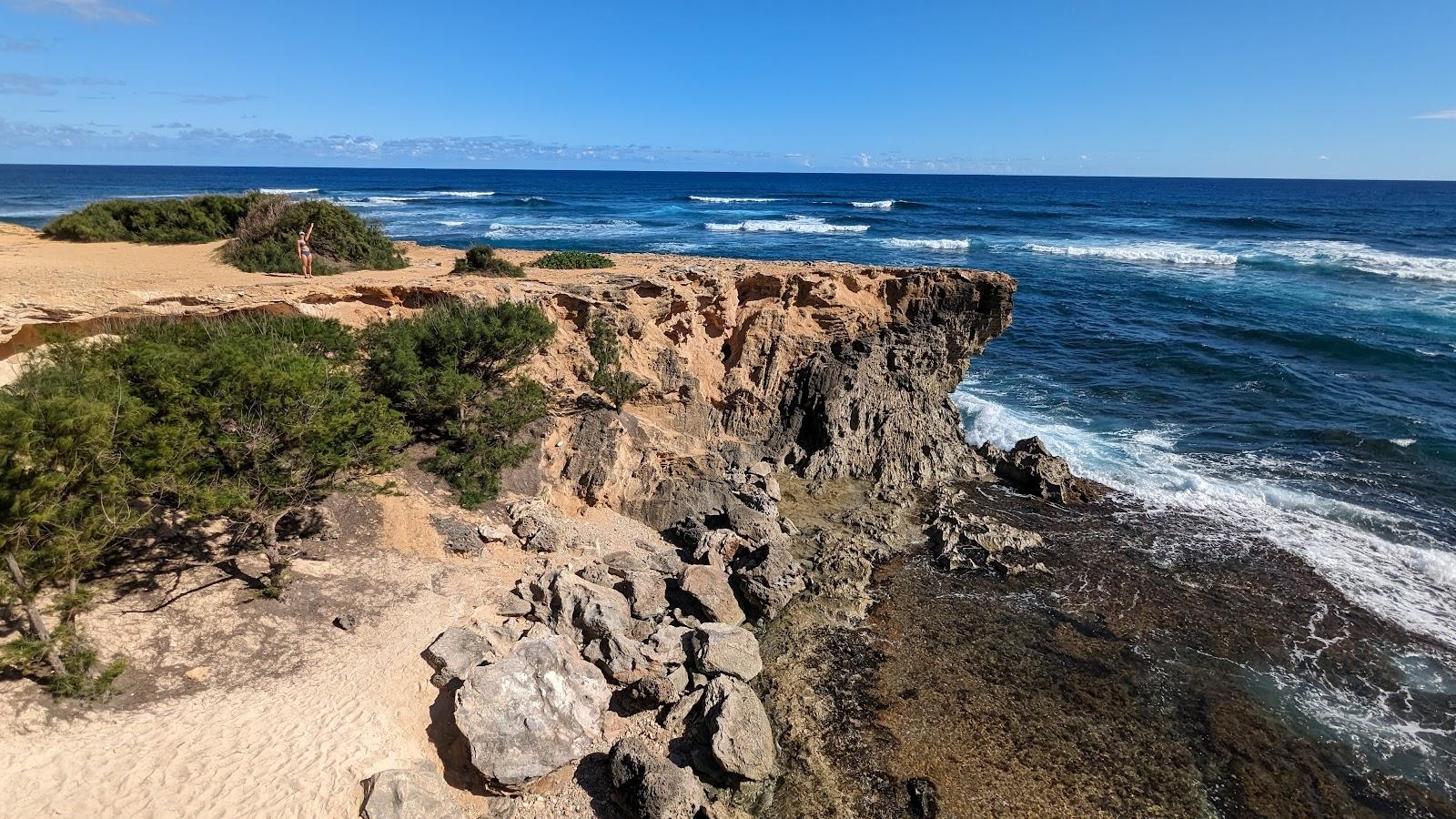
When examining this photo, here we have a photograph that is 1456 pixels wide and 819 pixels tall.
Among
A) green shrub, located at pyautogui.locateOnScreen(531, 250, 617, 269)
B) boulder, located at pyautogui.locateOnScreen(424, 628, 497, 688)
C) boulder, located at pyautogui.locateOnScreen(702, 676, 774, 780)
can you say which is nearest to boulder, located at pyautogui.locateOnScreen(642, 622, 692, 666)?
boulder, located at pyautogui.locateOnScreen(702, 676, 774, 780)

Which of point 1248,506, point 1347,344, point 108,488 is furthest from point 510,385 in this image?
point 1347,344

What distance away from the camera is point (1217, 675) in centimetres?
1124

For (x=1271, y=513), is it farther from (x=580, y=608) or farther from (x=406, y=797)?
(x=406, y=797)

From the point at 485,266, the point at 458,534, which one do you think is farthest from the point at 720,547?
the point at 485,266

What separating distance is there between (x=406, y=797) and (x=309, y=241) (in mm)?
17184

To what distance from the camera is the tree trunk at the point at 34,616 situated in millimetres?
7418

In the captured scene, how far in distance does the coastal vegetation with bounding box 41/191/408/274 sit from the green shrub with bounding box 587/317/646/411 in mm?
7493

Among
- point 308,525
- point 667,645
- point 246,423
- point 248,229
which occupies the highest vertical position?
point 248,229

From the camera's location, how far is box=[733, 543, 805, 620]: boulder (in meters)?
12.3

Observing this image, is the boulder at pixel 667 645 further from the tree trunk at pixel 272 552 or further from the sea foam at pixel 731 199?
the sea foam at pixel 731 199

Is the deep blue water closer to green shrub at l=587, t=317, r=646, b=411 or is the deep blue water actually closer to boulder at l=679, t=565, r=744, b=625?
boulder at l=679, t=565, r=744, b=625

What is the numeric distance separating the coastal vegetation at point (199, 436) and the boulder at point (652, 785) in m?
6.20

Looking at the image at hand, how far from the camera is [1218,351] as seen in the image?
28.2m

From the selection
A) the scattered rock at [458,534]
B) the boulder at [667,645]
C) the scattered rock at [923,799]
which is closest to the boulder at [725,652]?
the boulder at [667,645]
